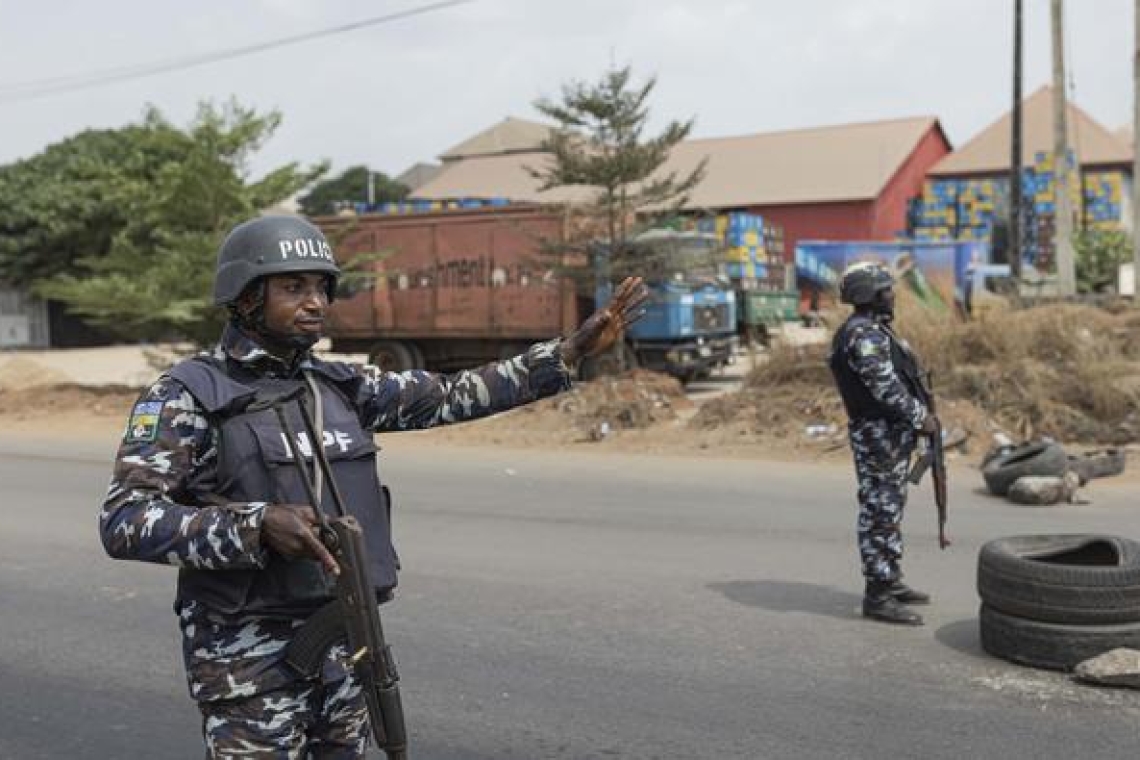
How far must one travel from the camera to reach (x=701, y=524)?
8.36 metres

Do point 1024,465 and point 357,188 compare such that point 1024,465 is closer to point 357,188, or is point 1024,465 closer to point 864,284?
point 864,284

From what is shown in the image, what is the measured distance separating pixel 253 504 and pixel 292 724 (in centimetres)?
51

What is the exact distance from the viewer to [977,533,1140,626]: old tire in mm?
4770

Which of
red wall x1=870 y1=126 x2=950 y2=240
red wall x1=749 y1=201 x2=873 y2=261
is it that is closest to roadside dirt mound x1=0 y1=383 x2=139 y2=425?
red wall x1=749 y1=201 x2=873 y2=261

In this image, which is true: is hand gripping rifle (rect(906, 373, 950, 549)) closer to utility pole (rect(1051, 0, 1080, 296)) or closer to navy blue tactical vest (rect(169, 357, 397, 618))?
navy blue tactical vest (rect(169, 357, 397, 618))

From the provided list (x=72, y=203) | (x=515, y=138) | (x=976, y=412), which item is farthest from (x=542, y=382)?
(x=515, y=138)

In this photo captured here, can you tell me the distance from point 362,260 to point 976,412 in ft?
33.8

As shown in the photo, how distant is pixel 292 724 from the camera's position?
2486mm

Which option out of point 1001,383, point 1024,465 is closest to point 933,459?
point 1024,465

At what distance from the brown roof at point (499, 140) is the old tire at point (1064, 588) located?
Answer: 6243 centimetres

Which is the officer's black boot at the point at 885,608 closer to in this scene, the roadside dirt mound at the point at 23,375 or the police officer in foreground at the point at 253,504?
the police officer in foreground at the point at 253,504

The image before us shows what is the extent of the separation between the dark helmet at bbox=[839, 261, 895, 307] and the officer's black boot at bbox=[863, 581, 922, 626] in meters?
1.36

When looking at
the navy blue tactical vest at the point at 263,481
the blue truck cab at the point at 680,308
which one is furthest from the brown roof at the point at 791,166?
the navy blue tactical vest at the point at 263,481

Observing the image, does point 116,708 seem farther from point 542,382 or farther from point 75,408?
point 75,408
